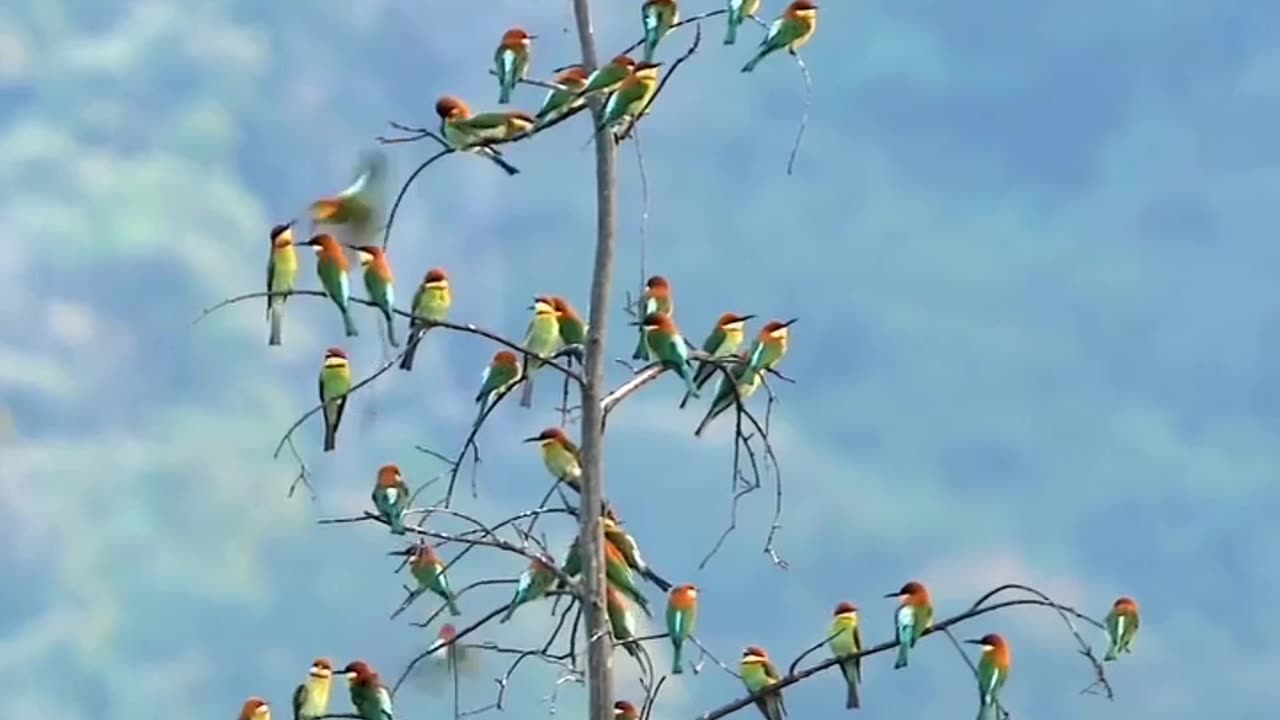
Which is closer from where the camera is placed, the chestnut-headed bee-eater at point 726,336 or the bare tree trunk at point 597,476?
the bare tree trunk at point 597,476

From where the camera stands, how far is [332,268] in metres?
5.83

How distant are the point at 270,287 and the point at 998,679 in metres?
2.31

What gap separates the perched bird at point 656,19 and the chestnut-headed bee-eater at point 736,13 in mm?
151

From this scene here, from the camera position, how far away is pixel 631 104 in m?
5.36

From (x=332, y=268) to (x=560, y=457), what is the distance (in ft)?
2.65

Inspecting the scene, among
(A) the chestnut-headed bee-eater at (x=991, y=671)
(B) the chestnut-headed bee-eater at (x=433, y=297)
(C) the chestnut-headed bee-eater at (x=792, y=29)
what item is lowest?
(A) the chestnut-headed bee-eater at (x=991, y=671)

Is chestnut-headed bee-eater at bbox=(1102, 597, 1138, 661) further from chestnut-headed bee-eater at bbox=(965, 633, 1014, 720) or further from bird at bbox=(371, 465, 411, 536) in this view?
bird at bbox=(371, 465, 411, 536)

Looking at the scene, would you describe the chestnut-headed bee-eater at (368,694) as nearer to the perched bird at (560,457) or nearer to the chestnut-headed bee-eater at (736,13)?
the perched bird at (560,457)

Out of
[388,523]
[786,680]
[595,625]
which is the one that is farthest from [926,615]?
[388,523]

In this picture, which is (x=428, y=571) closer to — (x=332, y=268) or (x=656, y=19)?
(x=332, y=268)

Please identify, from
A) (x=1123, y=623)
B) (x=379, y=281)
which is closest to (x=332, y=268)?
(x=379, y=281)

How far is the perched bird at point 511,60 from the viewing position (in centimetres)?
612

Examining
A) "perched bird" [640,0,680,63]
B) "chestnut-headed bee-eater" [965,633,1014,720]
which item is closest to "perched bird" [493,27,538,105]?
"perched bird" [640,0,680,63]

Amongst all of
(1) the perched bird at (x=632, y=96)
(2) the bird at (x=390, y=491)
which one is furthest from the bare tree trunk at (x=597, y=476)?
(2) the bird at (x=390, y=491)
